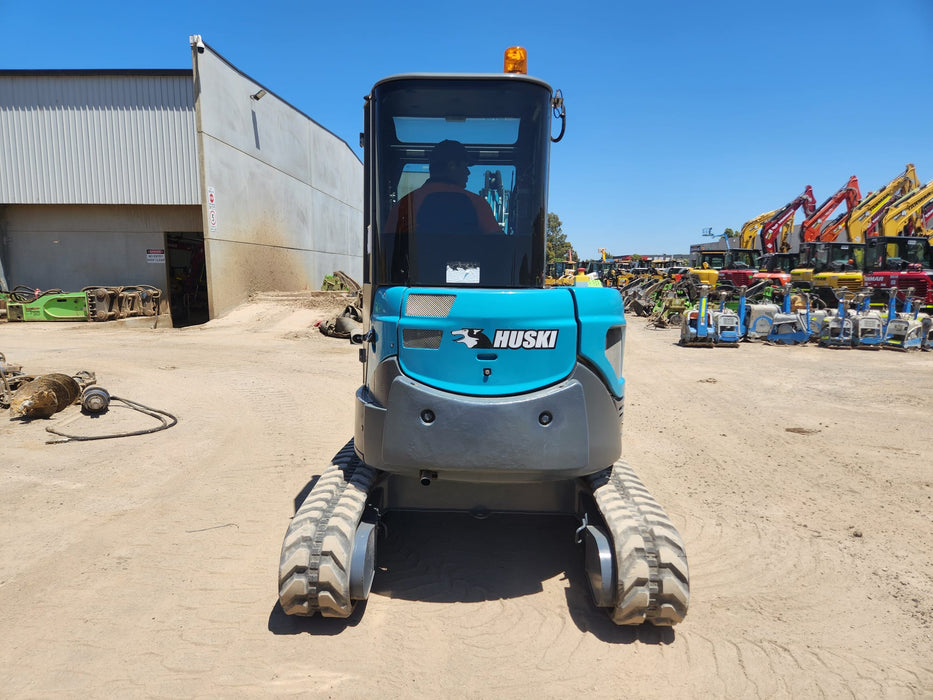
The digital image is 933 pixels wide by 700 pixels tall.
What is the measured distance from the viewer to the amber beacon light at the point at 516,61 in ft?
11.5

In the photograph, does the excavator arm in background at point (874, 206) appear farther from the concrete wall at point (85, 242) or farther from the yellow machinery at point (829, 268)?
the concrete wall at point (85, 242)

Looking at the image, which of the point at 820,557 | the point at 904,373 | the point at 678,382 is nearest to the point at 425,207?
the point at 820,557

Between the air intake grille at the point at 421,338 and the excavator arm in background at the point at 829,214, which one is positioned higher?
the excavator arm in background at the point at 829,214

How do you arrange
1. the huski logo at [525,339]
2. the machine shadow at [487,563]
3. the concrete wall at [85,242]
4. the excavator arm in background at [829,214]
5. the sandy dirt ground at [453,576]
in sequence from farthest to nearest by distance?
the excavator arm in background at [829,214] < the concrete wall at [85,242] < the machine shadow at [487,563] < the huski logo at [525,339] < the sandy dirt ground at [453,576]

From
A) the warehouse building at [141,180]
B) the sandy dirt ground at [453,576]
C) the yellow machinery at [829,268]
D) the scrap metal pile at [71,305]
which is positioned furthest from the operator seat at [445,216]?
the yellow machinery at [829,268]

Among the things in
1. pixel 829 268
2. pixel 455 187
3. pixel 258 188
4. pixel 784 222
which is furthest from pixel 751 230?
pixel 455 187

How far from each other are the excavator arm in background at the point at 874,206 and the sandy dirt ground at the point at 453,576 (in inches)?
956

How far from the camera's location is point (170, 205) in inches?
748

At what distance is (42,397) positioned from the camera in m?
6.91

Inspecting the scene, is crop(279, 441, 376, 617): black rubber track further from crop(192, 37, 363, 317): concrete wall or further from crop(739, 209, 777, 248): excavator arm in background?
crop(739, 209, 777, 248): excavator arm in background

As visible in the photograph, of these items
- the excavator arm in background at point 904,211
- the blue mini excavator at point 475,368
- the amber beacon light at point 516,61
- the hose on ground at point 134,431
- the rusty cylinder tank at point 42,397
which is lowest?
the hose on ground at point 134,431

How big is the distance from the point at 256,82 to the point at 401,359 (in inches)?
816

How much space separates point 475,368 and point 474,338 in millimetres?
154

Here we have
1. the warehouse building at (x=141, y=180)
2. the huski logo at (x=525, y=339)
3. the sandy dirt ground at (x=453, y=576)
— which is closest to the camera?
the sandy dirt ground at (x=453, y=576)
